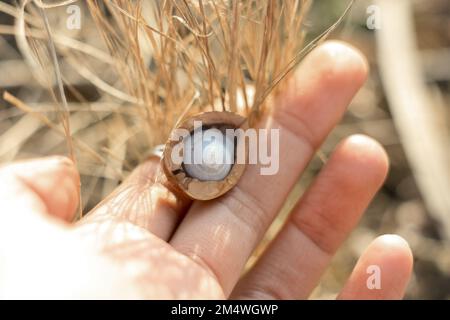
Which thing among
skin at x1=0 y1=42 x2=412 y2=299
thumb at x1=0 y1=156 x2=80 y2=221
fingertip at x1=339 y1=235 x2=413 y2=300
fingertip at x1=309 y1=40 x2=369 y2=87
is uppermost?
fingertip at x1=309 y1=40 x2=369 y2=87

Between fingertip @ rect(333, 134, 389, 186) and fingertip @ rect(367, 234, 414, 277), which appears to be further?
fingertip @ rect(333, 134, 389, 186)

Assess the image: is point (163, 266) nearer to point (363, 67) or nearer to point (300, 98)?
point (300, 98)

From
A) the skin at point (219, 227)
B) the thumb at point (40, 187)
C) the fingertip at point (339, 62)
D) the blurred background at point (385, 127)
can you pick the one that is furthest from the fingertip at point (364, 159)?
the thumb at point (40, 187)

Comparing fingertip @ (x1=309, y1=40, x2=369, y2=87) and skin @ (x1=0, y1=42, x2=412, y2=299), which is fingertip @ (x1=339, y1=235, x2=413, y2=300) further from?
fingertip @ (x1=309, y1=40, x2=369, y2=87)

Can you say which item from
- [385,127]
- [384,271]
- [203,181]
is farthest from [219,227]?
[385,127]

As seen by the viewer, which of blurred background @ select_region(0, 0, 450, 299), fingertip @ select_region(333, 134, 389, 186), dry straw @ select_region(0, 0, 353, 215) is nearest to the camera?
dry straw @ select_region(0, 0, 353, 215)

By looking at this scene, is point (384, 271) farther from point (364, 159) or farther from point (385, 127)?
point (385, 127)

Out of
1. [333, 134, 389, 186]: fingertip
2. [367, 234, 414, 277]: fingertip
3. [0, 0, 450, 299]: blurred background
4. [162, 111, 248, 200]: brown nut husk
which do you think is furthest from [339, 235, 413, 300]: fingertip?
[0, 0, 450, 299]: blurred background

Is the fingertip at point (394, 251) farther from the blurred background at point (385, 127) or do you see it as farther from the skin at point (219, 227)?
the blurred background at point (385, 127)
